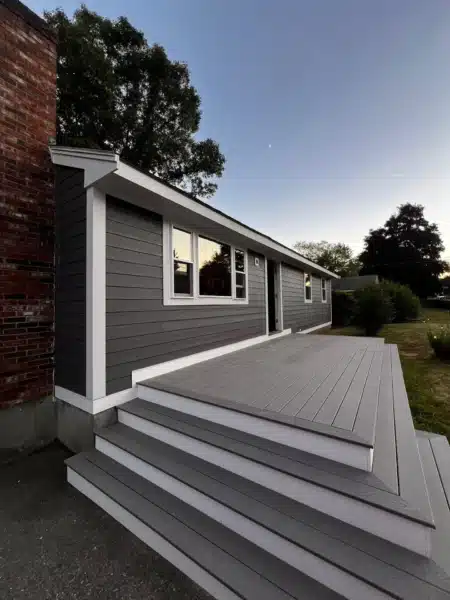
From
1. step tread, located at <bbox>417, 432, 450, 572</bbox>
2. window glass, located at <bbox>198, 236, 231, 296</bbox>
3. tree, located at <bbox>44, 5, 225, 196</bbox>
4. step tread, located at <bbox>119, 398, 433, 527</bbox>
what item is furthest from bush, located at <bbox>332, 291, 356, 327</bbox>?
step tread, located at <bbox>119, 398, 433, 527</bbox>

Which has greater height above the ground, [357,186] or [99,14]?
[99,14]

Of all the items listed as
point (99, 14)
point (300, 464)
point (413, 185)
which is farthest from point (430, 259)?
point (300, 464)

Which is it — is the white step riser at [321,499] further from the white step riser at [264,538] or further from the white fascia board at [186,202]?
the white fascia board at [186,202]

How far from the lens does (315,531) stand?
1.59m

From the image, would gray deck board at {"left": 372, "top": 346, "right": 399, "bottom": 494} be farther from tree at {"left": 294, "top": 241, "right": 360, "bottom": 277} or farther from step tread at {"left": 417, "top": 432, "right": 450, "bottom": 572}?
tree at {"left": 294, "top": 241, "right": 360, "bottom": 277}

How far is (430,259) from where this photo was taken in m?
32.7

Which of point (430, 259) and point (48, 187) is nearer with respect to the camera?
point (48, 187)

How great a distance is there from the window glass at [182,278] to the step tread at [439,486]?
339 centimetres

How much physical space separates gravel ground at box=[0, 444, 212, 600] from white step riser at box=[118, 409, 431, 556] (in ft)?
2.23

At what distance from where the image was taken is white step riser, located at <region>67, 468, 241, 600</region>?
1.58 m

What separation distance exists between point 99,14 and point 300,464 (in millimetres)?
15548

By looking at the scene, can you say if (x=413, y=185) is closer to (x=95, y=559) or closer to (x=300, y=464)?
(x=300, y=464)

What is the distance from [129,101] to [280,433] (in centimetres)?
1384

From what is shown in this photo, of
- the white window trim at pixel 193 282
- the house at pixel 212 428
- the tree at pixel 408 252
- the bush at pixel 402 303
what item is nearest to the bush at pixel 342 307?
the bush at pixel 402 303
